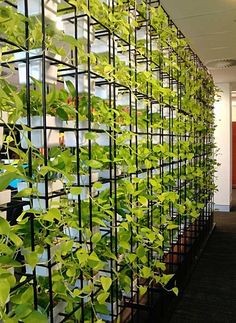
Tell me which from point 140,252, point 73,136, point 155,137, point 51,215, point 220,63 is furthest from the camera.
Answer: point 220,63

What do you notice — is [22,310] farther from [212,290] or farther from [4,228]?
[212,290]

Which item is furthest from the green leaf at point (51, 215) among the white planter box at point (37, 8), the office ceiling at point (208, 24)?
the office ceiling at point (208, 24)

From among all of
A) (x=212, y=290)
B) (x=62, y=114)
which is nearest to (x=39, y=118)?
(x=62, y=114)

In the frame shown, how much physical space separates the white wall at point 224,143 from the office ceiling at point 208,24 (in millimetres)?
1753

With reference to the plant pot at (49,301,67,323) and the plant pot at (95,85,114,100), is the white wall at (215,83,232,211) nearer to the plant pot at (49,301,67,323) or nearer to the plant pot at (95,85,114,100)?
the plant pot at (95,85,114,100)

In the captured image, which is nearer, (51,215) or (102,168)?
(51,215)

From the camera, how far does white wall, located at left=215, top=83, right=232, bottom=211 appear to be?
6.36 m

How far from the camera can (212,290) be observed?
2.99 meters

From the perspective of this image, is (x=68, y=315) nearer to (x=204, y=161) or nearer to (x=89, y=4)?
(x=89, y=4)

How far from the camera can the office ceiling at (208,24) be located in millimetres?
2857

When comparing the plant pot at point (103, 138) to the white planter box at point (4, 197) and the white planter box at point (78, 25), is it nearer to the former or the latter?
the white planter box at point (78, 25)

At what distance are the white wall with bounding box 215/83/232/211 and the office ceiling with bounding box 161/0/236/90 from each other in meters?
1.75

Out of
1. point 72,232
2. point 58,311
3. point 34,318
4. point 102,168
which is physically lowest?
point 58,311

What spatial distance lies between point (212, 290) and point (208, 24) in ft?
8.44
